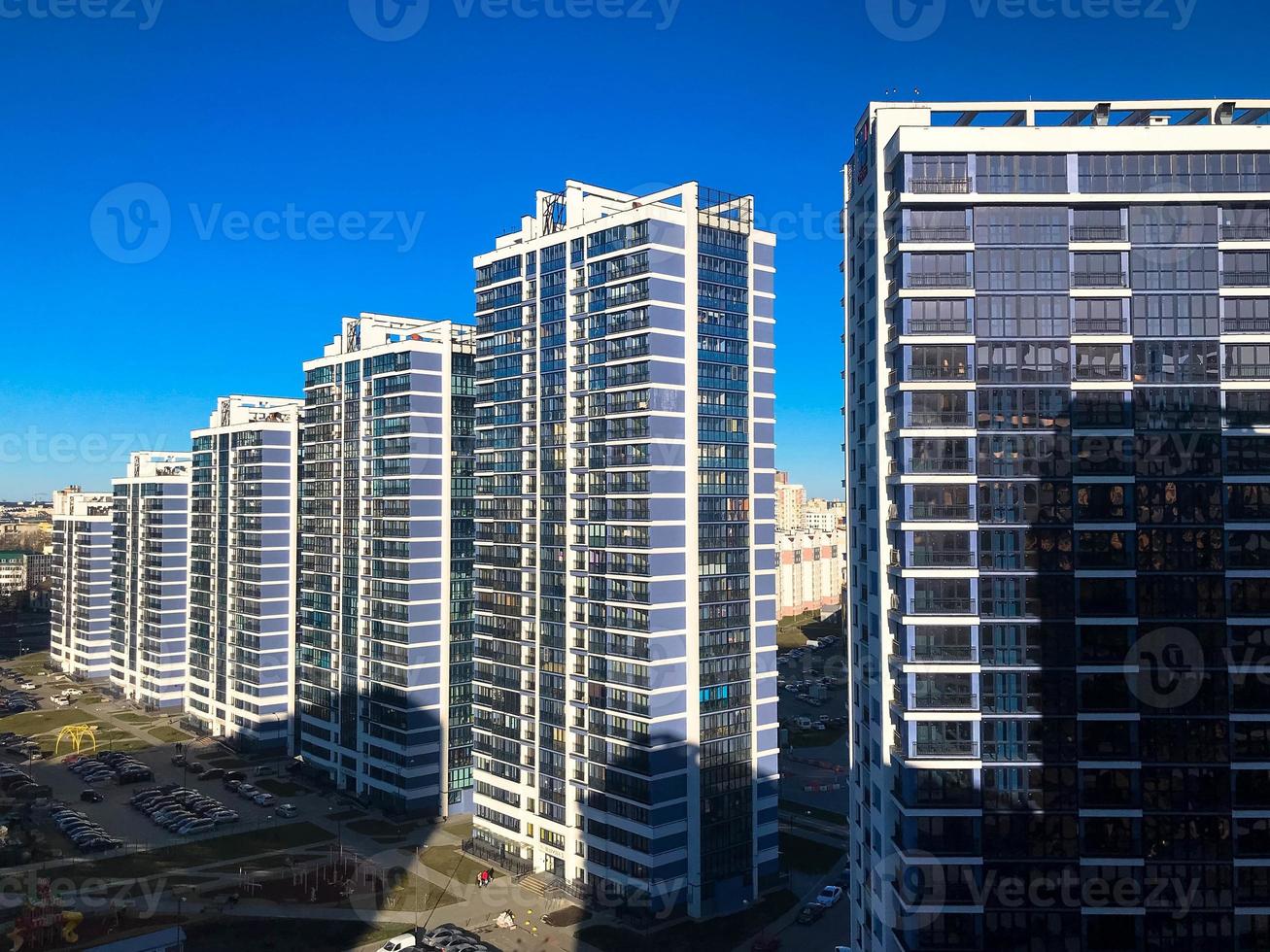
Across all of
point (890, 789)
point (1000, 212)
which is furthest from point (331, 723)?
point (1000, 212)

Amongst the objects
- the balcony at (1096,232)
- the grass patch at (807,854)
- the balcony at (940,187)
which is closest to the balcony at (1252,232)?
the balcony at (1096,232)

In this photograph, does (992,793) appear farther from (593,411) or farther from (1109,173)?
(593,411)

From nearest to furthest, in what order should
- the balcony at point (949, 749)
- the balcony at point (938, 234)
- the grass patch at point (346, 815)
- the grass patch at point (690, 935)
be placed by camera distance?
the balcony at point (949, 749), the balcony at point (938, 234), the grass patch at point (690, 935), the grass patch at point (346, 815)

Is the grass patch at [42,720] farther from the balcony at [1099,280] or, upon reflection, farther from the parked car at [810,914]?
the balcony at [1099,280]

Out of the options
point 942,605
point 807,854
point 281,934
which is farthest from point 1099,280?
point 281,934

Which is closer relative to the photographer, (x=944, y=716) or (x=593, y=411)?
(x=944, y=716)

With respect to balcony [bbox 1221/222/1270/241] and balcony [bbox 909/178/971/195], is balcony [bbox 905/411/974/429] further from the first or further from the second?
balcony [bbox 1221/222/1270/241]

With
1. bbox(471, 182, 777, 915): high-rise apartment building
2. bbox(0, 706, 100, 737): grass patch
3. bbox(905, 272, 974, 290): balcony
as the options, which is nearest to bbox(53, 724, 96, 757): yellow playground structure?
bbox(0, 706, 100, 737): grass patch

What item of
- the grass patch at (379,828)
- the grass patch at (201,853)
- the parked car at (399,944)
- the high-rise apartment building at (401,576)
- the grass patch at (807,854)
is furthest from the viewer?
the high-rise apartment building at (401,576)
